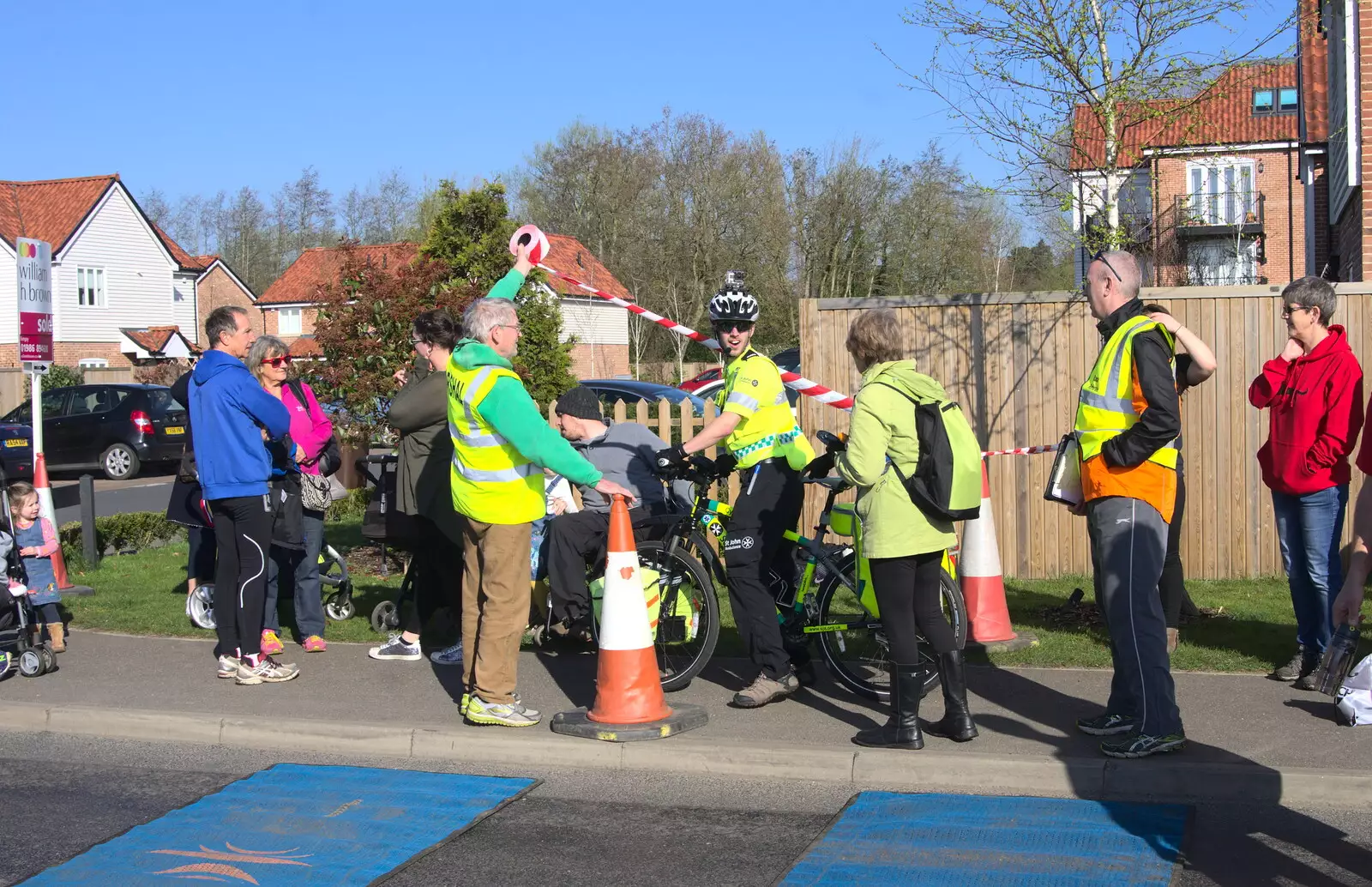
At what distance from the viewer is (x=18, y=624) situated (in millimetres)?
8125

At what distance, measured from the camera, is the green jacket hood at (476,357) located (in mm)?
6359

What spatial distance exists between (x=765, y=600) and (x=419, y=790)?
6.58 feet

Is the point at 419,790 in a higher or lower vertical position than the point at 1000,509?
lower

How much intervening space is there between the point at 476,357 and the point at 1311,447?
4.17 metres

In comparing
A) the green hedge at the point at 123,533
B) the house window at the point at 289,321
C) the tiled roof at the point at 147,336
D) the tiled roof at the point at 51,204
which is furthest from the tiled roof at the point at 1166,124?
the house window at the point at 289,321

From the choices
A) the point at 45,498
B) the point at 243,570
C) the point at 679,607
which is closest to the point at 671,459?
the point at 679,607

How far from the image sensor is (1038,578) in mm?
10219

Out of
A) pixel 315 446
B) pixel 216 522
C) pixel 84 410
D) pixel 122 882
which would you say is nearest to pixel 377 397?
pixel 315 446

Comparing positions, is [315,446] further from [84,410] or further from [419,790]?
[84,410]

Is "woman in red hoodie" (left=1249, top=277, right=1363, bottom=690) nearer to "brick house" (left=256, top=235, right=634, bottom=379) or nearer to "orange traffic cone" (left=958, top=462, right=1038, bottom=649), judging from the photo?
"orange traffic cone" (left=958, top=462, right=1038, bottom=649)

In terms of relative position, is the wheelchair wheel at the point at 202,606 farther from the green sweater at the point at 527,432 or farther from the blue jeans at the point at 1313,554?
the blue jeans at the point at 1313,554

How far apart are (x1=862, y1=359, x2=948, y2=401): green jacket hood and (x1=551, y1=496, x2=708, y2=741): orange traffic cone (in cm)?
139

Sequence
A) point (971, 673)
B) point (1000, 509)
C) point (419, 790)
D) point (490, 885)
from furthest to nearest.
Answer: point (1000, 509) < point (971, 673) < point (419, 790) < point (490, 885)

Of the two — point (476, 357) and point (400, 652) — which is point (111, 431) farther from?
point (476, 357)
